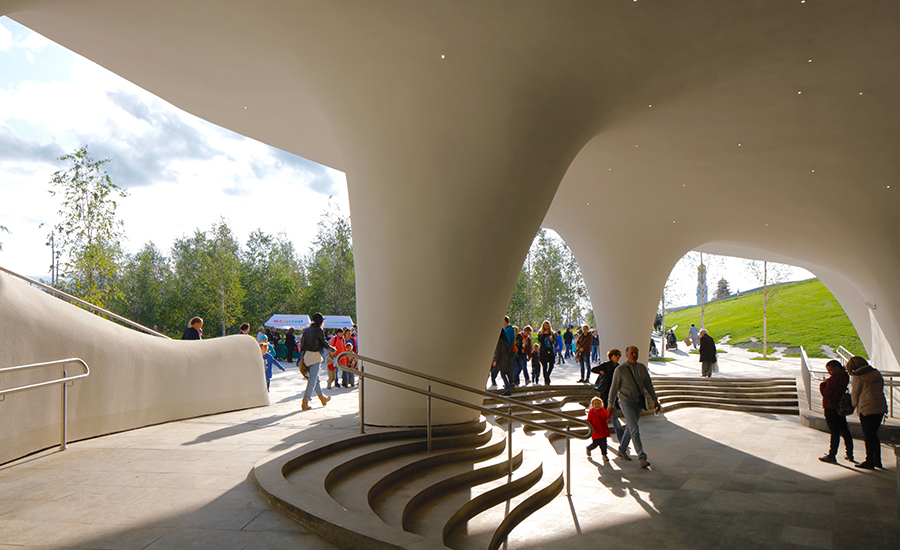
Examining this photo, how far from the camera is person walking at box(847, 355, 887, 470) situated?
297 inches

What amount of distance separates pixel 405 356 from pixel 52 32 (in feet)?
21.7

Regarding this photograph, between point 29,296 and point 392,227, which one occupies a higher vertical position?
point 392,227

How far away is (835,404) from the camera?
804cm

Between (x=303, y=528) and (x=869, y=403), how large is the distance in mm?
8031

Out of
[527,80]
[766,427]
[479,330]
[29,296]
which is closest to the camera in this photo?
[29,296]

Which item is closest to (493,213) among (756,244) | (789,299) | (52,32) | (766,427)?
(52,32)

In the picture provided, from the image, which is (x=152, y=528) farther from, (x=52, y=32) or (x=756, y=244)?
(x=756, y=244)

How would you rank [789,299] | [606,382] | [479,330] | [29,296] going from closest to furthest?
[29,296]
[479,330]
[606,382]
[789,299]

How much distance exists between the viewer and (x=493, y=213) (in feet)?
24.5

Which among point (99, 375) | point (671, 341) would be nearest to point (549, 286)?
point (671, 341)

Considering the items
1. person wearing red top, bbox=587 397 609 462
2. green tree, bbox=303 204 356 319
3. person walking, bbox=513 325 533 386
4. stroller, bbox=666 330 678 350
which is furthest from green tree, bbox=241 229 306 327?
person wearing red top, bbox=587 397 609 462

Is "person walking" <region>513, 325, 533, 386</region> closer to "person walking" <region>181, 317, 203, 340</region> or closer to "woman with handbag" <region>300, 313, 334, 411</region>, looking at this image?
"woman with handbag" <region>300, 313, 334, 411</region>

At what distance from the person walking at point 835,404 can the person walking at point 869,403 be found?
187 mm

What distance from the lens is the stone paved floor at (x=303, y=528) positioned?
359 centimetres
